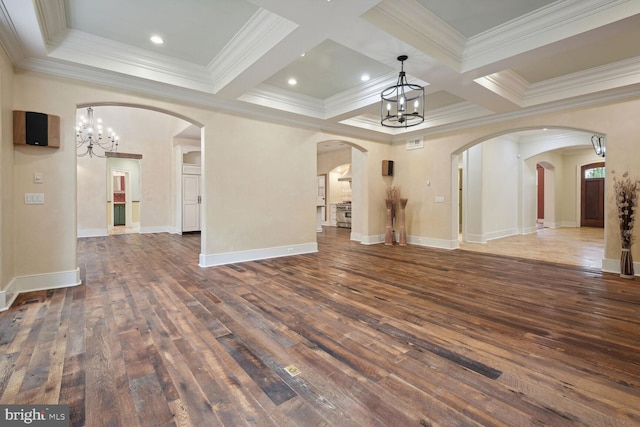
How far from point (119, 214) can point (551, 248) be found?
1444cm

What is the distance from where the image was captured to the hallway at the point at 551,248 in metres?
5.37

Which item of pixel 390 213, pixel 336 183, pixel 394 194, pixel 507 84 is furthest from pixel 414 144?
pixel 336 183

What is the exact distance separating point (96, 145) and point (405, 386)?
1048 centimetres

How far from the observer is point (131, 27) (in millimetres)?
3314

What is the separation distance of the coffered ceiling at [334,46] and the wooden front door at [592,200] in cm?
865

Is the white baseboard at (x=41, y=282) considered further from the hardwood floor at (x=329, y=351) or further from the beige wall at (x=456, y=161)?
the beige wall at (x=456, y=161)

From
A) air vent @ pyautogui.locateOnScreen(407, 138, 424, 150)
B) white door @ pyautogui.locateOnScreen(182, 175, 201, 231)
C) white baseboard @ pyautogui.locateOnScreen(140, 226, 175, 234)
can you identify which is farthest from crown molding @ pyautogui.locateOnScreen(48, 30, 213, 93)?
Answer: white baseboard @ pyautogui.locateOnScreen(140, 226, 175, 234)

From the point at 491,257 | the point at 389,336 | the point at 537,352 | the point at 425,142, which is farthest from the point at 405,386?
the point at 425,142

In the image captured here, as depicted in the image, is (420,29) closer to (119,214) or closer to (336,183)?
(336,183)

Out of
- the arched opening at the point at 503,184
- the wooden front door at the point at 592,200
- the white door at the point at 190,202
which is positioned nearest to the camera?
the arched opening at the point at 503,184

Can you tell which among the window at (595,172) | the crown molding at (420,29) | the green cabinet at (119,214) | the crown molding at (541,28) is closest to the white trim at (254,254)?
the crown molding at (420,29)

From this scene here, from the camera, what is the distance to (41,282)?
3.51m

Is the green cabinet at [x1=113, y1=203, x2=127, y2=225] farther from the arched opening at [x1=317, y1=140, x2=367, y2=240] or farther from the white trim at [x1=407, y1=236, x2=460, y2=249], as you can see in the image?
the white trim at [x1=407, y1=236, x2=460, y2=249]

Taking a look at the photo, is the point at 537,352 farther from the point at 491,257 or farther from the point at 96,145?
the point at 96,145
